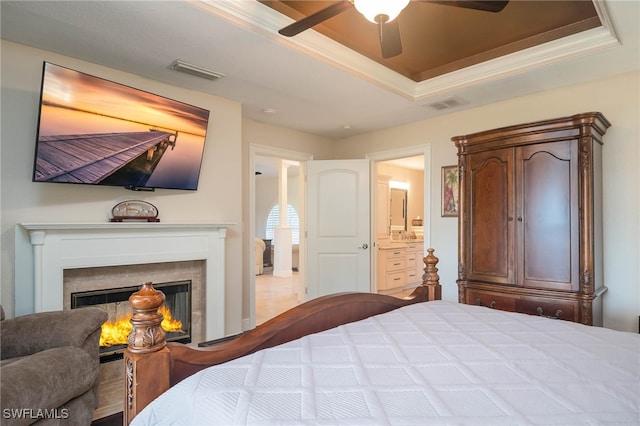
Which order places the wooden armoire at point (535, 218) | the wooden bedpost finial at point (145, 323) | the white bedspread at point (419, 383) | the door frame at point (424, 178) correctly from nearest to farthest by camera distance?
1. the white bedspread at point (419, 383)
2. the wooden bedpost finial at point (145, 323)
3. the wooden armoire at point (535, 218)
4. the door frame at point (424, 178)

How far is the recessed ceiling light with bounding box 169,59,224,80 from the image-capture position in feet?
8.46

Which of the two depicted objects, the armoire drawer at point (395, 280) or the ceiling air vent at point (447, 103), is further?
the armoire drawer at point (395, 280)

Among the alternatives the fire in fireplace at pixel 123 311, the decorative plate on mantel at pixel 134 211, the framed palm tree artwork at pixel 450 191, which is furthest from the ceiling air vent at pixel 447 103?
the fire in fireplace at pixel 123 311

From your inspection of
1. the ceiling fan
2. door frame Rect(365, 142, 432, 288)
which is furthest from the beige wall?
the ceiling fan

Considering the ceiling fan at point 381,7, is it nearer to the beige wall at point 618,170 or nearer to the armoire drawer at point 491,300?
the beige wall at point 618,170

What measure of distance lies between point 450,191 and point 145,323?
339 centimetres

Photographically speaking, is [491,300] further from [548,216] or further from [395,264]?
[395,264]

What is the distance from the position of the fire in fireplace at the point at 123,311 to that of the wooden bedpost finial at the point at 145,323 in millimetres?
1766

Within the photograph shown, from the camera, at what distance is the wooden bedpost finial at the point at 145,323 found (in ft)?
3.20

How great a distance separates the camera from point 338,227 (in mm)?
4465

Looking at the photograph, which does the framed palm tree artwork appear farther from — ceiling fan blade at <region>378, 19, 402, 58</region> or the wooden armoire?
ceiling fan blade at <region>378, 19, 402, 58</region>

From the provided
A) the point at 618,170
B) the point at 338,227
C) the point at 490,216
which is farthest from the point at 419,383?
the point at 338,227

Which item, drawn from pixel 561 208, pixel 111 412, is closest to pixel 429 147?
pixel 561 208

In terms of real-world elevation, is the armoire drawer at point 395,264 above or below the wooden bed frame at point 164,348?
below
